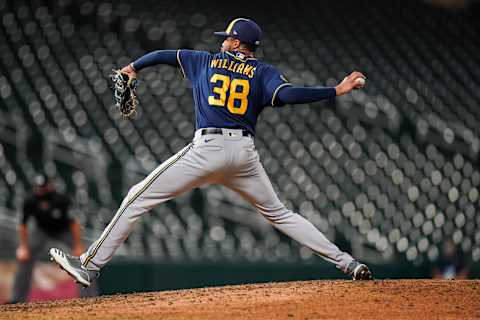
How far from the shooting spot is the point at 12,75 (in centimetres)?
1023

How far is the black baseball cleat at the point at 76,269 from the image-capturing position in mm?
4375

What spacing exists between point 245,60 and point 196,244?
459cm

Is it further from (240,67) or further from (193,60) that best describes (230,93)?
(193,60)

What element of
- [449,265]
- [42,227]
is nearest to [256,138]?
[449,265]

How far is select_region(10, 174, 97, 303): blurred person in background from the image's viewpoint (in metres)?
7.67

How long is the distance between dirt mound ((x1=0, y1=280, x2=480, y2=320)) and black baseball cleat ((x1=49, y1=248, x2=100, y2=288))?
15cm

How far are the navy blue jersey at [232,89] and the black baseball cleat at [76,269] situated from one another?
91 cm

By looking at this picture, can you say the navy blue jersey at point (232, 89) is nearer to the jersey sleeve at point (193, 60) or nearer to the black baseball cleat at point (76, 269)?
the jersey sleeve at point (193, 60)

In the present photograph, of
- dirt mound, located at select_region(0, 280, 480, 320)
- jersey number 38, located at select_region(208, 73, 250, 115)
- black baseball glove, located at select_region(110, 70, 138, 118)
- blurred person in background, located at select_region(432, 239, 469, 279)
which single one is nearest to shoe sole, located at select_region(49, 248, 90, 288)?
dirt mound, located at select_region(0, 280, 480, 320)

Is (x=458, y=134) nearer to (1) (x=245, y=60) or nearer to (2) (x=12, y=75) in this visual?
(2) (x=12, y=75)

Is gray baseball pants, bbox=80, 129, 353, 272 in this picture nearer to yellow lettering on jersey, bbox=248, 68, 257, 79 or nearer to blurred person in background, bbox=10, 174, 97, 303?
yellow lettering on jersey, bbox=248, 68, 257, 79

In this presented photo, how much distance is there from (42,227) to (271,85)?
403 cm

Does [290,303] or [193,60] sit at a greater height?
[193,60]

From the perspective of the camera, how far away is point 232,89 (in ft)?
14.5
